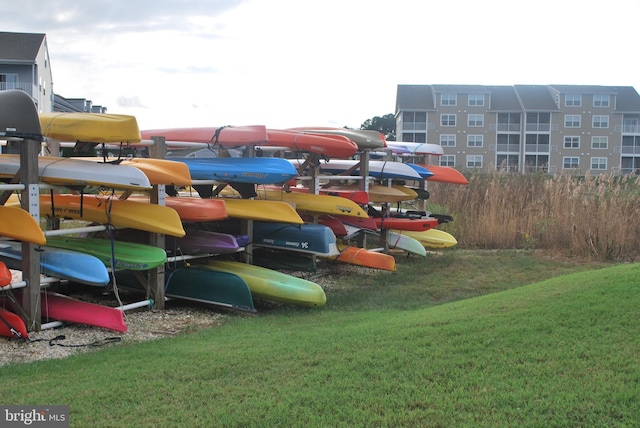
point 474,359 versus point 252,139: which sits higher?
point 252,139

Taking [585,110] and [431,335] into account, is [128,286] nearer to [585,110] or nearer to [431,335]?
[431,335]

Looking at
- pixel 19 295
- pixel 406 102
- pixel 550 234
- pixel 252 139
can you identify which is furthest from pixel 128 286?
pixel 406 102

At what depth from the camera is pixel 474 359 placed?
14.9ft

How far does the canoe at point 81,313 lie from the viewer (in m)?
6.32

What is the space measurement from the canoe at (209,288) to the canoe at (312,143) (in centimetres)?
286

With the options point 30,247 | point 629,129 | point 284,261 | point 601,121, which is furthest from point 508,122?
point 30,247

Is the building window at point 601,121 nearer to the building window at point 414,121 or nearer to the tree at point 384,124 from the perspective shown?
the building window at point 414,121

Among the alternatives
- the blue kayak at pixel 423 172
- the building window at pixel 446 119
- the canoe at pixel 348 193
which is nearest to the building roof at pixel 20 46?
the canoe at pixel 348 193

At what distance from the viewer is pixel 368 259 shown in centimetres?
1031

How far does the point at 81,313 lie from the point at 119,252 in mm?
951

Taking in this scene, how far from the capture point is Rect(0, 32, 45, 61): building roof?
36.9m

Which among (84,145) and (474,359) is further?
(84,145)

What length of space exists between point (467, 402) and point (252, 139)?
19.6ft

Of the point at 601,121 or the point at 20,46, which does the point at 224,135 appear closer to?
the point at 20,46
